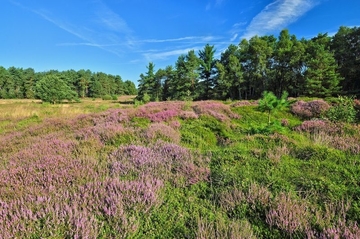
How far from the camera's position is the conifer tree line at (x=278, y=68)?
33.9 metres

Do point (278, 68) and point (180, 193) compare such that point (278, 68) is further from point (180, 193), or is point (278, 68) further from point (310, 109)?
point (180, 193)

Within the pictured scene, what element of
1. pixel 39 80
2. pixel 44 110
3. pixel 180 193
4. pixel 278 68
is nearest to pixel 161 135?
pixel 180 193

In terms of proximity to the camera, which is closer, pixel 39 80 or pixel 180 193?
pixel 180 193

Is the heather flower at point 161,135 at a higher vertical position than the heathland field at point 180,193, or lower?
higher

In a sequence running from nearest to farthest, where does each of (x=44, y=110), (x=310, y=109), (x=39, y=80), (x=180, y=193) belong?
(x=180, y=193)
(x=310, y=109)
(x=44, y=110)
(x=39, y=80)

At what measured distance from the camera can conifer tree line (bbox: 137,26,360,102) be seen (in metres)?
33.9

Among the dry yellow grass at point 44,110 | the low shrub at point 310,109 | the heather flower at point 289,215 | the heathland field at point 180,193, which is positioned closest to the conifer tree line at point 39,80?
the dry yellow grass at point 44,110

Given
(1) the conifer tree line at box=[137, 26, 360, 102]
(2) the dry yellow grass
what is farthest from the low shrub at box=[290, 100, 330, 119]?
(1) the conifer tree line at box=[137, 26, 360, 102]

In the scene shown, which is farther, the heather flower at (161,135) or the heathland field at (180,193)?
the heather flower at (161,135)

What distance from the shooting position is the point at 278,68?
1668 inches

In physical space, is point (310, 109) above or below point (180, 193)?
above

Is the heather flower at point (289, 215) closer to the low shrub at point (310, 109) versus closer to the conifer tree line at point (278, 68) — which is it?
the low shrub at point (310, 109)

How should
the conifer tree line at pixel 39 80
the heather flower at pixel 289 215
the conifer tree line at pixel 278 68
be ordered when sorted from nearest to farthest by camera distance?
the heather flower at pixel 289 215 < the conifer tree line at pixel 278 68 < the conifer tree line at pixel 39 80

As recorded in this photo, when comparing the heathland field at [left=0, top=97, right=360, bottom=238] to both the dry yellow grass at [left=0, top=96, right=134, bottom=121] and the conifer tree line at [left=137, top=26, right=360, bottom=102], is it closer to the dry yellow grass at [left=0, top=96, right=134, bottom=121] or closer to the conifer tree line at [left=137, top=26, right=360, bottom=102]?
the dry yellow grass at [left=0, top=96, right=134, bottom=121]
